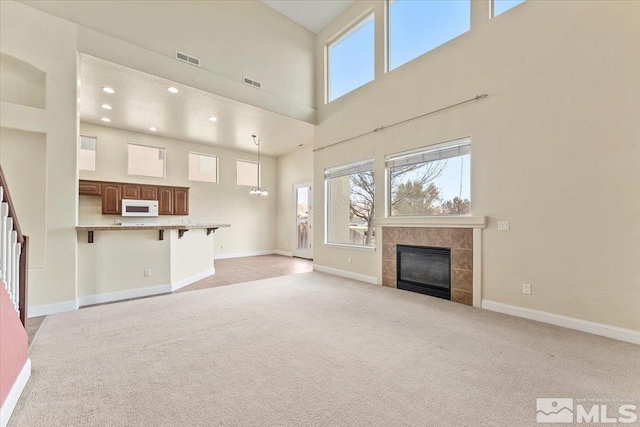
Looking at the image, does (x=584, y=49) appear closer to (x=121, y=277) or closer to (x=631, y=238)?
(x=631, y=238)

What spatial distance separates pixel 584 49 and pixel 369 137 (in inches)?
117

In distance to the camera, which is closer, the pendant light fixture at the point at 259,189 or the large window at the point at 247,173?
the pendant light fixture at the point at 259,189

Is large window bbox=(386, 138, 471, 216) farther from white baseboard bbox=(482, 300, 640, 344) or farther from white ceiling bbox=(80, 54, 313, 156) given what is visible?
white ceiling bbox=(80, 54, 313, 156)

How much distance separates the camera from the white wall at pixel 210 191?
6531 millimetres

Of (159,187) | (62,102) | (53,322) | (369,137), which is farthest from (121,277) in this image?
(369,137)

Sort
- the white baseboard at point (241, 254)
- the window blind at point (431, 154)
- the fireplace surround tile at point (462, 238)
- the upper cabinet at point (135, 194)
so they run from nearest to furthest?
the fireplace surround tile at point (462, 238) → the window blind at point (431, 154) → the upper cabinet at point (135, 194) → the white baseboard at point (241, 254)

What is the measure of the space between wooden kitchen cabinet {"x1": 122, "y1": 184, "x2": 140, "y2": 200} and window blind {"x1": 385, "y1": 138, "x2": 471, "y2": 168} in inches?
238

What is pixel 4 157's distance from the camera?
3443mm

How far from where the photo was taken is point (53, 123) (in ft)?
11.6

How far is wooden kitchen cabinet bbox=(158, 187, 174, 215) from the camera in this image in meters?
7.14

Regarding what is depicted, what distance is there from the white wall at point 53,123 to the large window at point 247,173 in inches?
207

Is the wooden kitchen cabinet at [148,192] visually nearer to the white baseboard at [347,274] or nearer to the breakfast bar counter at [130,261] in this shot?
the breakfast bar counter at [130,261]

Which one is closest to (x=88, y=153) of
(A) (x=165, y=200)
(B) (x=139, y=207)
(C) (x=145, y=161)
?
(C) (x=145, y=161)

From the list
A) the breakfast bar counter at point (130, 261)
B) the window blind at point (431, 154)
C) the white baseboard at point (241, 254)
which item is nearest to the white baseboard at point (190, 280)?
the breakfast bar counter at point (130, 261)
